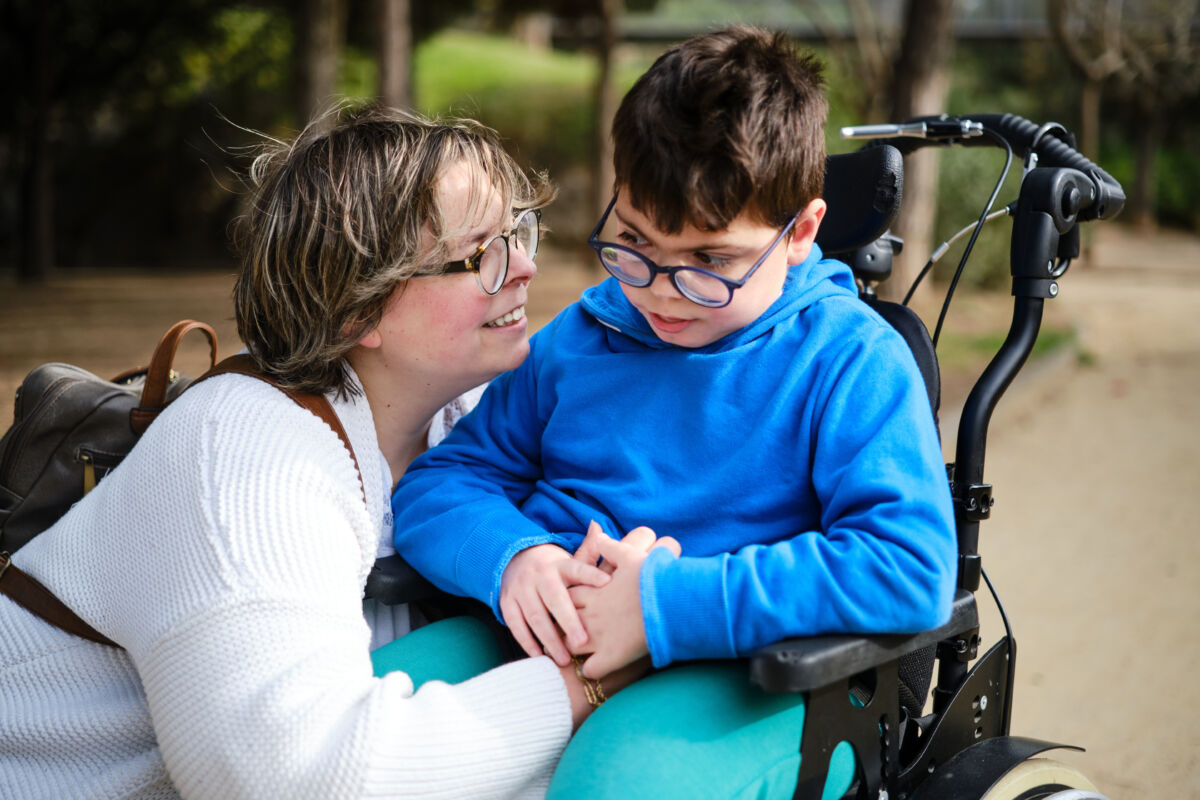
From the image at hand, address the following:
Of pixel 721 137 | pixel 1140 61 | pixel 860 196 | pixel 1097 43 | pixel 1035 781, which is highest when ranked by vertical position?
pixel 1097 43

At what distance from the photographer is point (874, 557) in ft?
4.74

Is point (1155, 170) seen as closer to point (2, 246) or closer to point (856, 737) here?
point (2, 246)

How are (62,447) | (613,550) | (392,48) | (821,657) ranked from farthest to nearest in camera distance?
(392,48), (62,447), (613,550), (821,657)

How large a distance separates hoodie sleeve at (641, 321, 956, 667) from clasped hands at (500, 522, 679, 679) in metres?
0.05

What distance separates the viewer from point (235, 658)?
56.6 inches

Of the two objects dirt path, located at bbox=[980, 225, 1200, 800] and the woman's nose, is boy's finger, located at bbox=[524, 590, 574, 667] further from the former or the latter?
dirt path, located at bbox=[980, 225, 1200, 800]

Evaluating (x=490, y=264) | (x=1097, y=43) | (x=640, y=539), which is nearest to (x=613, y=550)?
(x=640, y=539)

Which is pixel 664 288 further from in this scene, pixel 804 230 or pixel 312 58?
pixel 312 58

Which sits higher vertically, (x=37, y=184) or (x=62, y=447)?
(x=62, y=447)

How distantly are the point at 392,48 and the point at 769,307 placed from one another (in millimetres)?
7032

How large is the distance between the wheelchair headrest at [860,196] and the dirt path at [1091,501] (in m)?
1.12

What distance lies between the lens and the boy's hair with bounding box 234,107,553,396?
1820mm

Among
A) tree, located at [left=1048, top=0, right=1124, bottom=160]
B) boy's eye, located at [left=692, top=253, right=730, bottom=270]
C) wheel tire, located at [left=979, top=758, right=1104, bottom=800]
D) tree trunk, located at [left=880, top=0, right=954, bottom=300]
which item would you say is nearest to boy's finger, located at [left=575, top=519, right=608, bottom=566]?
boy's eye, located at [left=692, top=253, right=730, bottom=270]

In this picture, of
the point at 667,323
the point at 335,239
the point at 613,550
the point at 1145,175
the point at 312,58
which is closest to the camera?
the point at 613,550
